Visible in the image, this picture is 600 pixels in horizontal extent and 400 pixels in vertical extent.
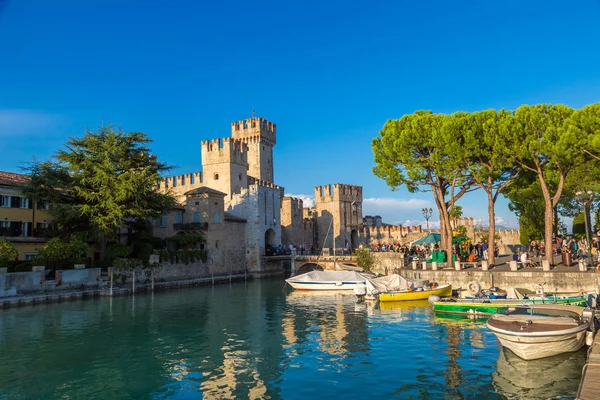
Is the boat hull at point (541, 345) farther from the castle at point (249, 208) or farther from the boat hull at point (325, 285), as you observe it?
the castle at point (249, 208)

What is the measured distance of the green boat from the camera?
17.3m

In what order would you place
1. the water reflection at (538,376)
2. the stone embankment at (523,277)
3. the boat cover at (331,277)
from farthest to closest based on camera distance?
the boat cover at (331,277)
the stone embankment at (523,277)
the water reflection at (538,376)

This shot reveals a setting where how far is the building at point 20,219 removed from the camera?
2875cm

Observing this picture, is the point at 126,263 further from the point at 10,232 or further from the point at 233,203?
the point at 233,203

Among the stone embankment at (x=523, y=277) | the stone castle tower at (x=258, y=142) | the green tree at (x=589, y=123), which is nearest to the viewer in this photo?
the stone embankment at (x=523, y=277)

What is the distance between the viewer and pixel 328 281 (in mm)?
31266

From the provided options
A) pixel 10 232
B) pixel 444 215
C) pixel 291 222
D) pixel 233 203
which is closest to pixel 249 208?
pixel 233 203

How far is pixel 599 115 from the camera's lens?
2148 centimetres

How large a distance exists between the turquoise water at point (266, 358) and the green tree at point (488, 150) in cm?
948

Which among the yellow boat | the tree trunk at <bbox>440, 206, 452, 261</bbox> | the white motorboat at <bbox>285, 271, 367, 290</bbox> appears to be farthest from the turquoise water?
the white motorboat at <bbox>285, 271, 367, 290</bbox>

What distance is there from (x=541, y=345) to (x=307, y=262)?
32.5 m

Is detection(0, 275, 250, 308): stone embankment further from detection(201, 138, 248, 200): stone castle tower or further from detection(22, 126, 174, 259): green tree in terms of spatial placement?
detection(201, 138, 248, 200): stone castle tower

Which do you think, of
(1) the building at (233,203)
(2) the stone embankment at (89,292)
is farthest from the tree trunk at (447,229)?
(1) the building at (233,203)

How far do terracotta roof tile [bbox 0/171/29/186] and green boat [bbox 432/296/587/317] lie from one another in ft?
89.0
